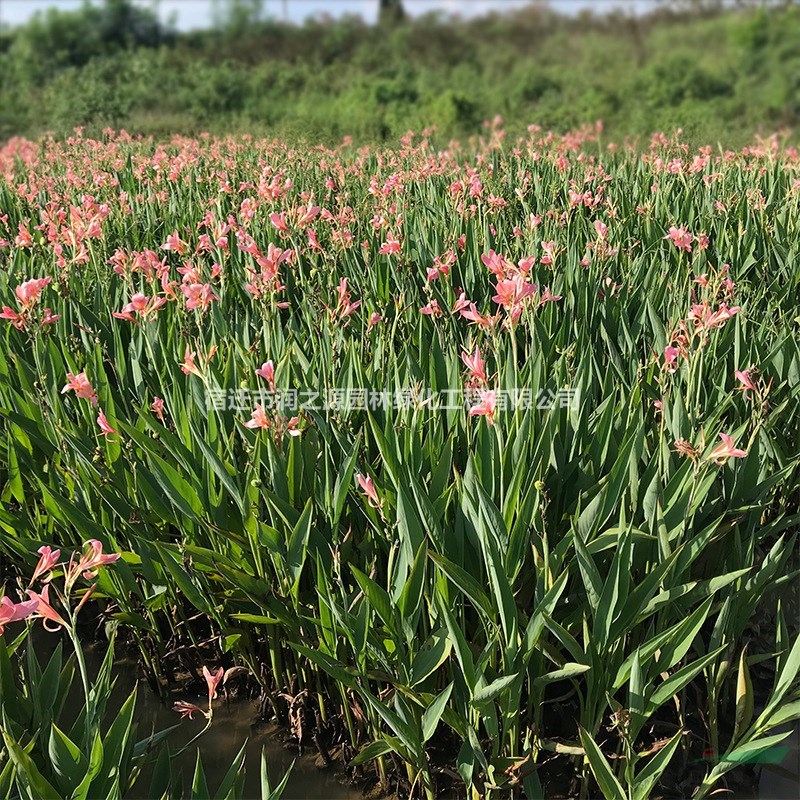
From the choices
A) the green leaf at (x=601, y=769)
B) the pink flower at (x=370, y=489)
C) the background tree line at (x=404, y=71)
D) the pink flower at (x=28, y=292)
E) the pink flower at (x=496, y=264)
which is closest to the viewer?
the green leaf at (x=601, y=769)

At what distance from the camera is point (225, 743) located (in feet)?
5.23

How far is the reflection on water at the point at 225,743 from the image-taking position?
4.88 ft

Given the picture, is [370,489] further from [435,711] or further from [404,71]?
[404,71]

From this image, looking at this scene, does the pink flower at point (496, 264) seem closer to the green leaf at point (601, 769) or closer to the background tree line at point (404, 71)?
the green leaf at point (601, 769)

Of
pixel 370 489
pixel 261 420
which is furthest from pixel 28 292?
pixel 370 489

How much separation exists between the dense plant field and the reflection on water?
48 millimetres

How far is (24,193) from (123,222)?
1.48 metres

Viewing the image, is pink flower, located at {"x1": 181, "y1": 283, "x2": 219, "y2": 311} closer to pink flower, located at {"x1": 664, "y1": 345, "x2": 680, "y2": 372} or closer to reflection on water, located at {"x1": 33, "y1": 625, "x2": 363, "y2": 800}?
reflection on water, located at {"x1": 33, "y1": 625, "x2": 363, "y2": 800}

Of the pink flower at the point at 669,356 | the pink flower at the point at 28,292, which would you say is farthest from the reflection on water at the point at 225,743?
the pink flower at the point at 669,356

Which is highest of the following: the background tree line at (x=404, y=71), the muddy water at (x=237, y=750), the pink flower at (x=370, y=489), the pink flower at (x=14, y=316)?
the background tree line at (x=404, y=71)

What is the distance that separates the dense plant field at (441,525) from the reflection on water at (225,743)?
0.05 metres

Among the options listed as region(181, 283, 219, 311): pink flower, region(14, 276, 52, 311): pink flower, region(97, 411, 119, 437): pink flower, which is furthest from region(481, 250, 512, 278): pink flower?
region(14, 276, 52, 311): pink flower

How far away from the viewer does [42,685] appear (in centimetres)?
108

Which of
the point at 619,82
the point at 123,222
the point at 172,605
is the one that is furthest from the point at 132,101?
the point at 172,605
